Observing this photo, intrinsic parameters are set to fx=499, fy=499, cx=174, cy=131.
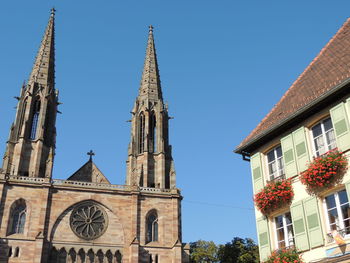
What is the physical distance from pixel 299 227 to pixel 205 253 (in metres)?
37.5

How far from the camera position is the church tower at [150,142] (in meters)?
39.0

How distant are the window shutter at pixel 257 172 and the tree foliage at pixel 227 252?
32.2 m

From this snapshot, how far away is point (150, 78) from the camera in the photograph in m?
45.1

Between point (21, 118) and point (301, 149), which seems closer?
point (301, 149)

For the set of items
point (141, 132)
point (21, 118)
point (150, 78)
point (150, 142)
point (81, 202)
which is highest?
point (150, 78)

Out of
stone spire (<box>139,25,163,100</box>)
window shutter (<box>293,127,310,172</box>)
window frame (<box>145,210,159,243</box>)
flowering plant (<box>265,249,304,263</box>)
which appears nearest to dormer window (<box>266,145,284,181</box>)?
window shutter (<box>293,127,310,172</box>)

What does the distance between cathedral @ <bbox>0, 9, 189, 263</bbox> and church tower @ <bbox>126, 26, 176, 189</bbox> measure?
8 centimetres

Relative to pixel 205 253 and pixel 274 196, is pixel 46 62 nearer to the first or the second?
pixel 205 253

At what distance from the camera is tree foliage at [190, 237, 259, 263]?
4681 centimetres

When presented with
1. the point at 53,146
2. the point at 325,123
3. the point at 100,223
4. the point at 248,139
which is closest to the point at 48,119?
the point at 53,146

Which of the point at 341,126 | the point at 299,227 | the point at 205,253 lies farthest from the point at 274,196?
the point at 205,253

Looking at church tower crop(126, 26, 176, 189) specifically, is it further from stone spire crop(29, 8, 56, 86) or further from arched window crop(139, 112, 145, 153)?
stone spire crop(29, 8, 56, 86)

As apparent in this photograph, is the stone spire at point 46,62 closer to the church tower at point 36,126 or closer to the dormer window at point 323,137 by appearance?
the church tower at point 36,126

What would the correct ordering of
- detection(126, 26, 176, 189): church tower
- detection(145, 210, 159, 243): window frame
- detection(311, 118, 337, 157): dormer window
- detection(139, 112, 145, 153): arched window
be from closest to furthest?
1. detection(311, 118, 337, 157): dormer window
2. detection(145, 210, 159, 243): window frame
3. detection(126, 26, 176, 189): church tower
4. detection(139, 112, 145, 153): arched window
